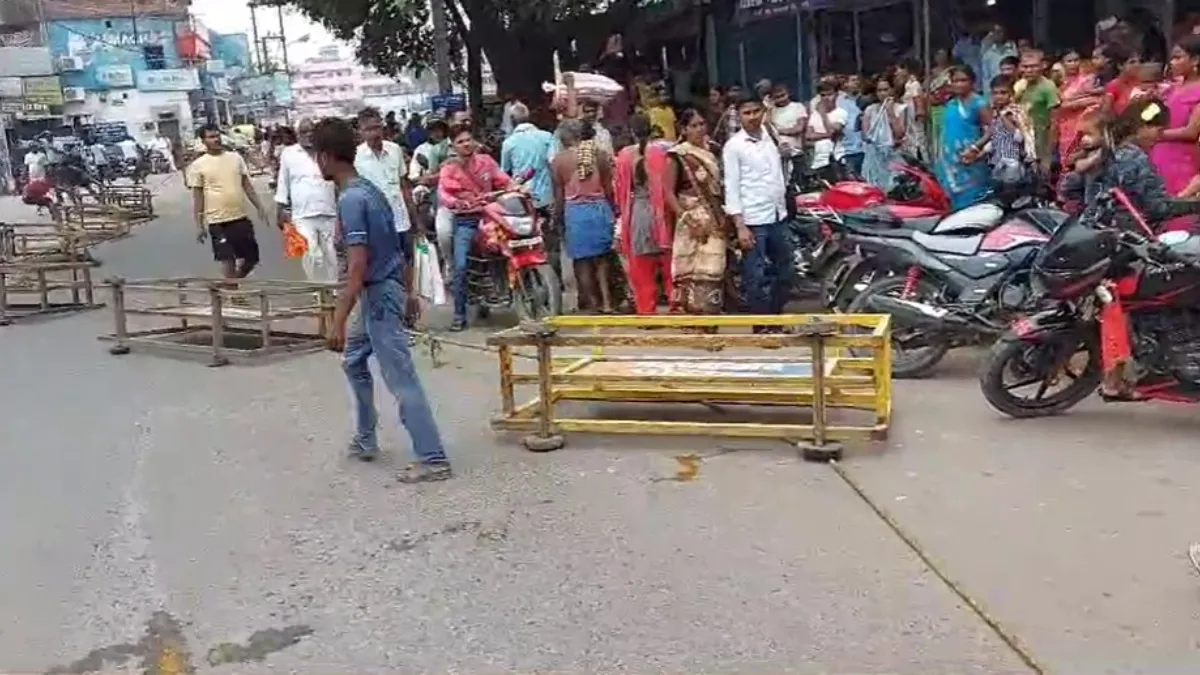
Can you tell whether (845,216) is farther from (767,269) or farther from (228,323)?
(228,323)

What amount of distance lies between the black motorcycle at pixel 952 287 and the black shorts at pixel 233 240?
18.2 feet

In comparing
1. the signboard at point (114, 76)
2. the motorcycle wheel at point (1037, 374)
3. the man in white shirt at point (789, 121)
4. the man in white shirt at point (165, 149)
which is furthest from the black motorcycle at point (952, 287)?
the signboard at point (114, 76)

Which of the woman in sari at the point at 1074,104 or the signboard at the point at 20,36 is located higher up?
the signboard at the point at 20,36

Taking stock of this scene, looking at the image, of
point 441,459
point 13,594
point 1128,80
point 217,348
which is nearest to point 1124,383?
point 441,459

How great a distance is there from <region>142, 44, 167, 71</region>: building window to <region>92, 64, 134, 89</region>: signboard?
1614 millimetres

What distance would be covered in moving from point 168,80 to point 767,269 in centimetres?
5865

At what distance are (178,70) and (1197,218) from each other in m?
62.3

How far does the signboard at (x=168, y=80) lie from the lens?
202ft

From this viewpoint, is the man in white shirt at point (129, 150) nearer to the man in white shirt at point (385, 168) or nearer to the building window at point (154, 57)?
the building window at point (154, 57)

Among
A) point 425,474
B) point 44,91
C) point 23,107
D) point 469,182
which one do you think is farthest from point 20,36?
point 425,474

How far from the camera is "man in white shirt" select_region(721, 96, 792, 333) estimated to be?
8.25m

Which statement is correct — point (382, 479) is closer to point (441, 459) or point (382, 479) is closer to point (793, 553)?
point (441, 459)

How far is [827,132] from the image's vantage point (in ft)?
42.4

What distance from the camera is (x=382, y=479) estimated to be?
19.8 feet
